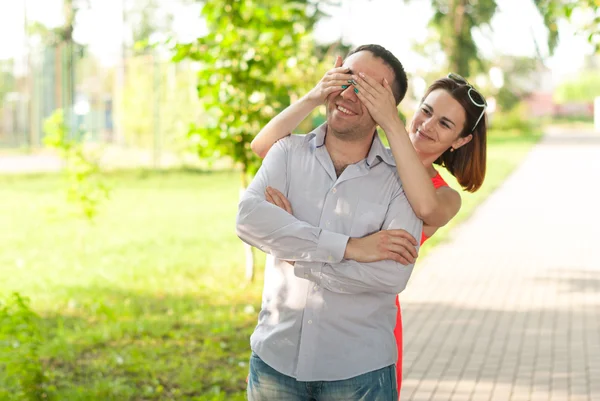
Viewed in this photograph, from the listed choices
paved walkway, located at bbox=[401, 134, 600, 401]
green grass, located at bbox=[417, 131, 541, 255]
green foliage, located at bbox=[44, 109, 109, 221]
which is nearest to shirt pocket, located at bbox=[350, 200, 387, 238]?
paved walkway, located at bbox=[401, 134, 600, 401]

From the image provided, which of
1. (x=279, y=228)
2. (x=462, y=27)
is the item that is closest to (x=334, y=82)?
(x=279, y=228)

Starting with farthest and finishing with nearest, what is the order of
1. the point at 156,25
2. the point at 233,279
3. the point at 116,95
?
1. the point at 156,25
2. the point at 116,95
3. the point at 233,279

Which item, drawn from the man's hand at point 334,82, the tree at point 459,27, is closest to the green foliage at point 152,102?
the tree at point 459,27

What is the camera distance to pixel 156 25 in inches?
2571

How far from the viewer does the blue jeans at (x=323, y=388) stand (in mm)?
2811

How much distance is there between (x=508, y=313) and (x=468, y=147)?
20.0 feet

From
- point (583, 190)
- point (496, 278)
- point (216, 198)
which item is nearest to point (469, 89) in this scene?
point (496, 278)

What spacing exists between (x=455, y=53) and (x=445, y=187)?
884 centimetres

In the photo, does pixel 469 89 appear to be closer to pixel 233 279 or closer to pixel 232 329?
pixel 232 329

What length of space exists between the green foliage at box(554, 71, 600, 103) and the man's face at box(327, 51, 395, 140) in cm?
15129

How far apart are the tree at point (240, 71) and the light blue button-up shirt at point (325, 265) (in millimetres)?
6619

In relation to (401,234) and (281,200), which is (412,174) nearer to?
(401,234)

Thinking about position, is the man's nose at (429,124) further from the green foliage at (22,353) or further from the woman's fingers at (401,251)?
the green foliage at (22,353)

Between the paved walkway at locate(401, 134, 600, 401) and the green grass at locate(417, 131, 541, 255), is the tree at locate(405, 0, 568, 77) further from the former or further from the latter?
the green grass at locate(417, 131, 541, 255)
